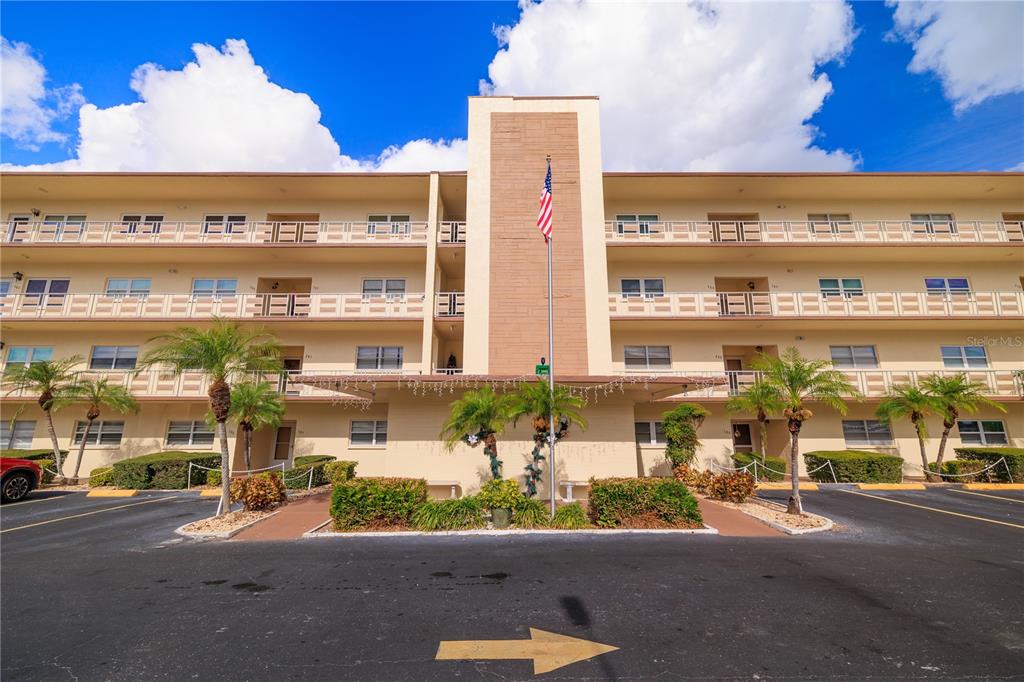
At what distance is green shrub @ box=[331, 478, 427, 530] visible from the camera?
11492 millimetres

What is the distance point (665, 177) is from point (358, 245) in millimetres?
A: 16563

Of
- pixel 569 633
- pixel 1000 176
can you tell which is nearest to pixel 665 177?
pixel 1000 176

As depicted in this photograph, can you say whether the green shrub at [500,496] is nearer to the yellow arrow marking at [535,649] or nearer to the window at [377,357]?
the yellow arrow marking at [535,649]

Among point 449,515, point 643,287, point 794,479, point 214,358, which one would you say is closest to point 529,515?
point 449,515

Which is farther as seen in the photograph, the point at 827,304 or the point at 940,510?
the point at 827,304

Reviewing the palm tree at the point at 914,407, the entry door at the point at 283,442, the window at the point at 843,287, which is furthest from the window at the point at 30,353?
the palm tree at the point at 914,407

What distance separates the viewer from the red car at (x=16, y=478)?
607 inches

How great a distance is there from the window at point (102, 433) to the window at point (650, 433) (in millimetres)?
26771

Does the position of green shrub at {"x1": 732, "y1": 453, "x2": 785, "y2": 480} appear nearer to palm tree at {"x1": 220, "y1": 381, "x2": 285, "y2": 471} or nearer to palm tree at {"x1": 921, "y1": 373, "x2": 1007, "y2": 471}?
palm tree at {"x1": 921, "y1": 373, "x2": 1007, "y2": 471}

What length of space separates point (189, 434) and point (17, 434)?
8827 millimetres

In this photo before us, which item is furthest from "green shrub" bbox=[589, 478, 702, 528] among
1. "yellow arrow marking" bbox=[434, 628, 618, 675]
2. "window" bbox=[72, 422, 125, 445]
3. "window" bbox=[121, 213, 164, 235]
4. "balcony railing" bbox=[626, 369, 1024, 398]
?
"window" bbox=[121, 213, 164, 235]

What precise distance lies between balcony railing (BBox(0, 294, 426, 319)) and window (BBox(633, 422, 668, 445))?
1285 centimetres

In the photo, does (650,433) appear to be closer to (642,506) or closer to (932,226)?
(642,506)

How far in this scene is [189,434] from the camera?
2216cm
